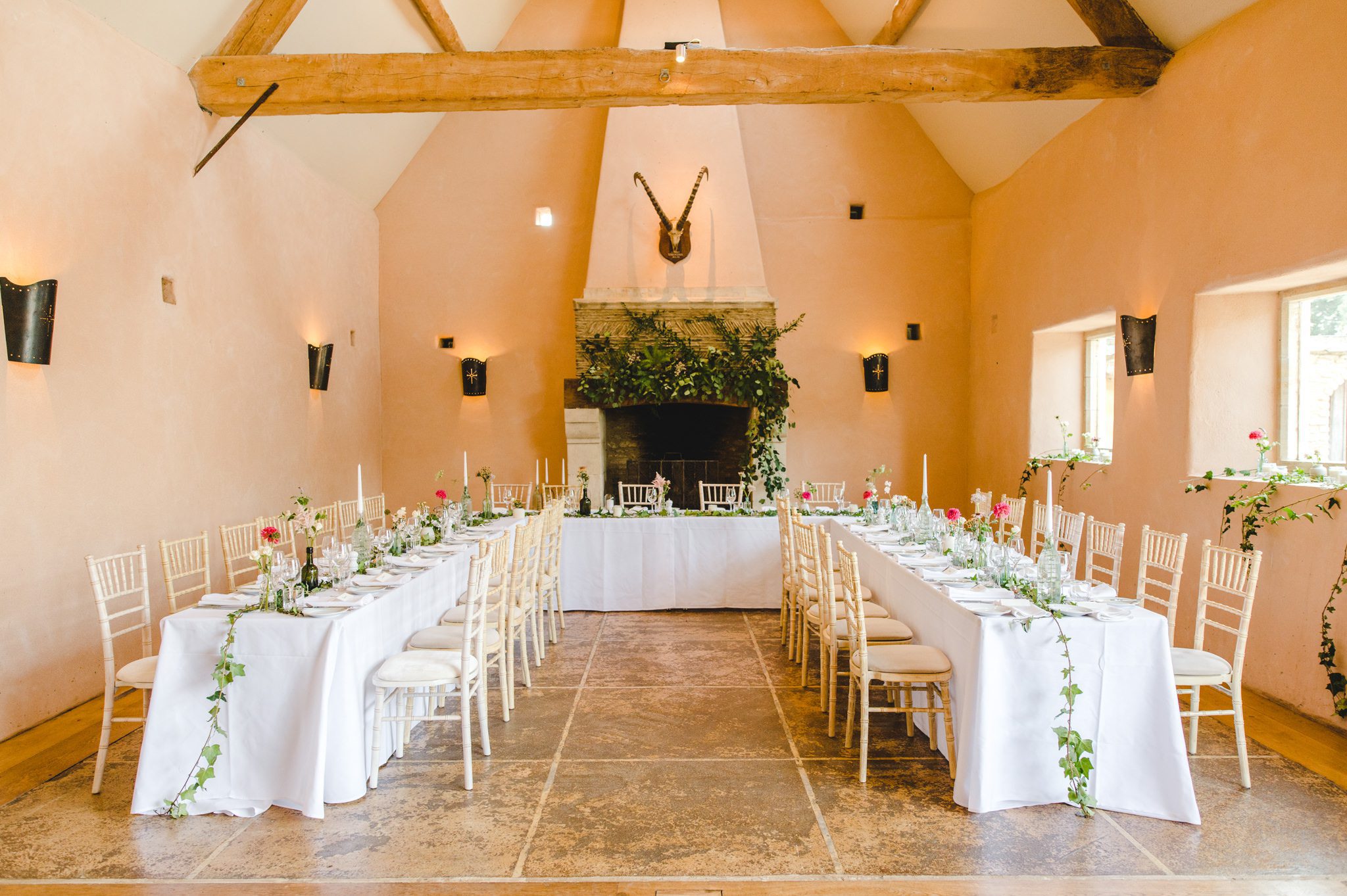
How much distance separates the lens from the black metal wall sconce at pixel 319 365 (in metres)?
7.19

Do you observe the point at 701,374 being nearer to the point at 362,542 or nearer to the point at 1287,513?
the point at 362,542

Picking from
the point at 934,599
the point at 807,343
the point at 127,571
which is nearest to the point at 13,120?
the point at 127,571

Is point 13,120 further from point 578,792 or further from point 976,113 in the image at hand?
point 976,113

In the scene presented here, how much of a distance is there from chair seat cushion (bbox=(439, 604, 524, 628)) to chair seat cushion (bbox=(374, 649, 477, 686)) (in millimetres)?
584

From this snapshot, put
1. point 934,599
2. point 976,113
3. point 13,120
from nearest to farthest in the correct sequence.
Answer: point 934,599 < point 13,120 < point 976,113

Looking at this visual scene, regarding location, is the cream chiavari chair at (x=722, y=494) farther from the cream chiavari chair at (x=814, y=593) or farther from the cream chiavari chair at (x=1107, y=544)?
the cream chiavari chair at (x=1107, y=544)

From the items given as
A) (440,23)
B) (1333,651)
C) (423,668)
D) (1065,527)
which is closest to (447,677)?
(423,668)

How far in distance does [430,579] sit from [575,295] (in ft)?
16.9

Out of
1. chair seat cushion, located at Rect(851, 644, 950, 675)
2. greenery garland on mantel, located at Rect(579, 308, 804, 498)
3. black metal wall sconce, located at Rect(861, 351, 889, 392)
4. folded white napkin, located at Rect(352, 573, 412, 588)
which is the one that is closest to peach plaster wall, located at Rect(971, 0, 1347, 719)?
black metal wall sconce, located at Rect(861, 351, 889, 392)

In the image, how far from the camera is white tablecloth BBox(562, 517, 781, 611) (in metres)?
6.36

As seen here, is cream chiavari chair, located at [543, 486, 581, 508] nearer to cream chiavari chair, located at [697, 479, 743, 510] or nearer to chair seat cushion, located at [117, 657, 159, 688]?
cream chiavari chair, located at [697, 479, 743, 510]

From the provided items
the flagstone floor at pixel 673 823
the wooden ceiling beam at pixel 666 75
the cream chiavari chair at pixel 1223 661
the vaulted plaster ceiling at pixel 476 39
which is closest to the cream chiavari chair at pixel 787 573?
the flagstone floor at pixel 673 823

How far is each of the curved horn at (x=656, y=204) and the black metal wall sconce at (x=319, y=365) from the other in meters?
3.37

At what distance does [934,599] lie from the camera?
363 cm
